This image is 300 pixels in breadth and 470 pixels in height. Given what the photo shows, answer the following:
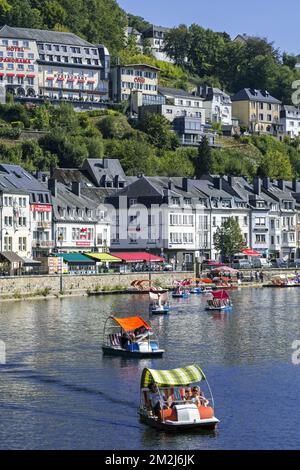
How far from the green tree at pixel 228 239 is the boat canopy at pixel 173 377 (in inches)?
3642

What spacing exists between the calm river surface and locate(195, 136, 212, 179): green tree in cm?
7320

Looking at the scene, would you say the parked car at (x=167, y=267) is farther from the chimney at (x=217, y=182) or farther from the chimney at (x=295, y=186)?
the chimney at (x=295, y=186)

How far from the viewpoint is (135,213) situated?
136500 mm

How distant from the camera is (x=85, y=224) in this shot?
12912cm

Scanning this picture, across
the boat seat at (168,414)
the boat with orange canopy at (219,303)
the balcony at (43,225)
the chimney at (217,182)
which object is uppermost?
the chimney at (217,182)

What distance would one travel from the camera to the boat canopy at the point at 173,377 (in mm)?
48188

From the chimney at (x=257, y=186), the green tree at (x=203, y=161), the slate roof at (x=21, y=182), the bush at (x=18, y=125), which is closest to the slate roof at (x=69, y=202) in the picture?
the slate roof at (x=21, y=182)

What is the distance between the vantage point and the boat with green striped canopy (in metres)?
46.8

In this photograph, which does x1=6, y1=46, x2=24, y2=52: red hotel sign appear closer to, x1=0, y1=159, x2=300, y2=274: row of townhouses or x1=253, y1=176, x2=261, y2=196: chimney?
x1=0, y1=159, x2=300, y2=274: row of townhouses

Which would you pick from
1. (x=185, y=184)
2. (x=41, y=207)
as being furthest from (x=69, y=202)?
(x=185, y=184)

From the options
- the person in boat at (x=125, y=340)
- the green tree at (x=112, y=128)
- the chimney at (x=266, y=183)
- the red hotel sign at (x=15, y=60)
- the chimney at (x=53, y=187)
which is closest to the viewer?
the person in boat at (x=125, y=340)

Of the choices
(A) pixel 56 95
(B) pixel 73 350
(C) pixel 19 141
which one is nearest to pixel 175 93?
(A) pixel 56 95

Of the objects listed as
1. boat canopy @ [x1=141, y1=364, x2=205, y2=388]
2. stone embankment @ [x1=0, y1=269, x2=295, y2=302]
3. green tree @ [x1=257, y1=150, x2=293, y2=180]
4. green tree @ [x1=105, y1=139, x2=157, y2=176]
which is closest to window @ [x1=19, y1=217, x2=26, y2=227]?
stone embankment @ [x1=0, y1=269, x2=295, y2=302]
